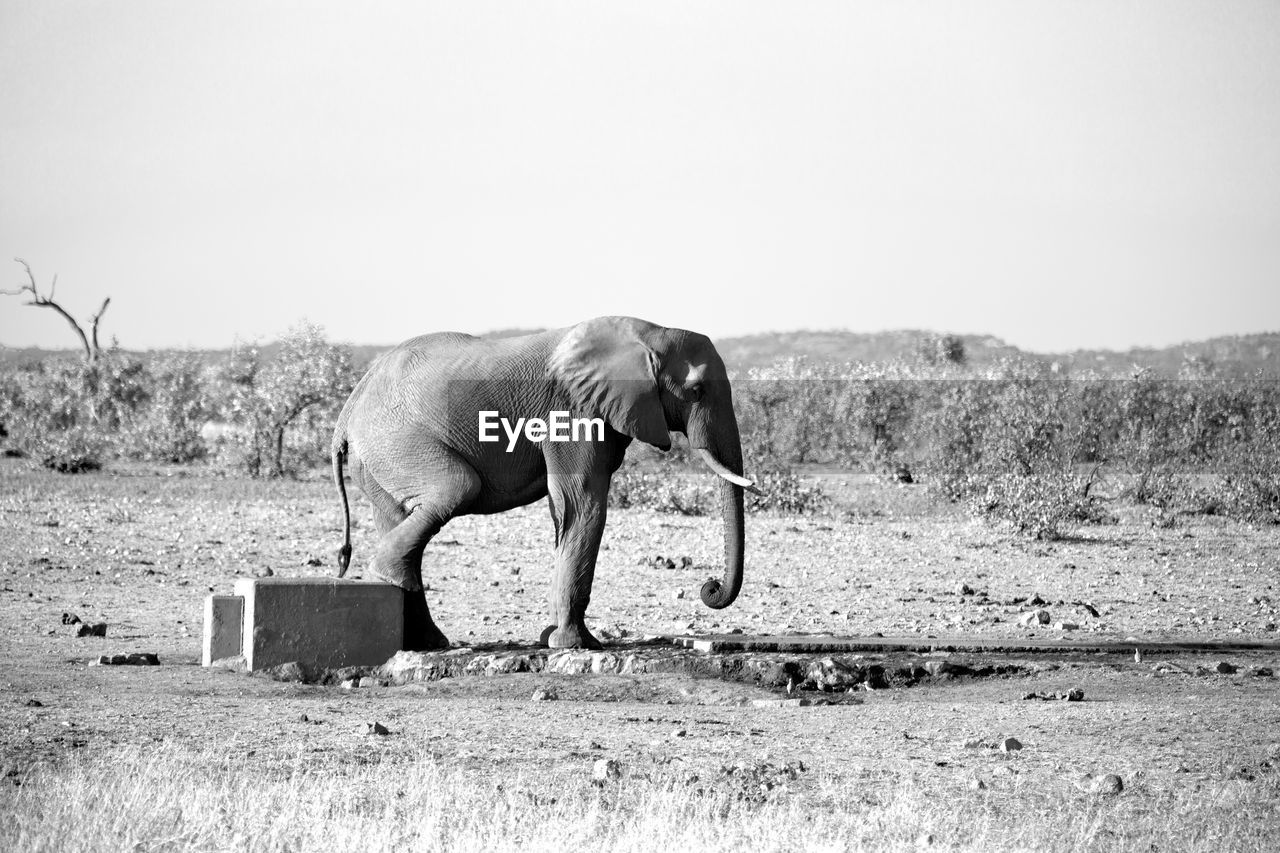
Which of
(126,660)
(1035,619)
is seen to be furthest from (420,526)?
A: (1035,619)

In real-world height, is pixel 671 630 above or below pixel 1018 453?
below

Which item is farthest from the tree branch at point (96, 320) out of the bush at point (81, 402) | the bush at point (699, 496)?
the bush at point (699, 496)

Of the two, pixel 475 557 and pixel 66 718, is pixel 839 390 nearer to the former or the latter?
pixel 475 557

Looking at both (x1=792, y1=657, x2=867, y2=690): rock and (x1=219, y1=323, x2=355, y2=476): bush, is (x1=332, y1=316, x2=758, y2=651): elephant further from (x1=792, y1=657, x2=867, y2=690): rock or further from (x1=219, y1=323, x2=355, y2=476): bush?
(x1=219, y1=323, x2=355, y2=476): bush

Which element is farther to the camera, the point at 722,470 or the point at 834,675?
the point at 722,470

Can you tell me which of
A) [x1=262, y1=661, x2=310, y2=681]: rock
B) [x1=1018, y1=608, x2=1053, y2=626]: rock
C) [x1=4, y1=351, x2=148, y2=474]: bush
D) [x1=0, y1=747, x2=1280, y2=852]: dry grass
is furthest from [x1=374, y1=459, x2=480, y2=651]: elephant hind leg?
[x1=4, y1=351, x2=148, y2=474]: bush

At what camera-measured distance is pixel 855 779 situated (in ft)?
28.8

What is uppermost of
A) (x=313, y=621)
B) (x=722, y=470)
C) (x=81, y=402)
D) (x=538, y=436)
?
(x=81, y=402)

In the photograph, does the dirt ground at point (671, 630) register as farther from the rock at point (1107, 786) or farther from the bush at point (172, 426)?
the bush at point (172, 426)

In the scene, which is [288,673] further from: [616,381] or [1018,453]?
[1018,453]

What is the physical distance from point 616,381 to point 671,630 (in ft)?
10.6

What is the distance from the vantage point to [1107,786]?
8.57m

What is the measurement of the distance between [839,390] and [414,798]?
3693 cm

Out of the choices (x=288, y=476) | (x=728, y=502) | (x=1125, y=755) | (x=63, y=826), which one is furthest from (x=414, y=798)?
(x=288, y=476)
